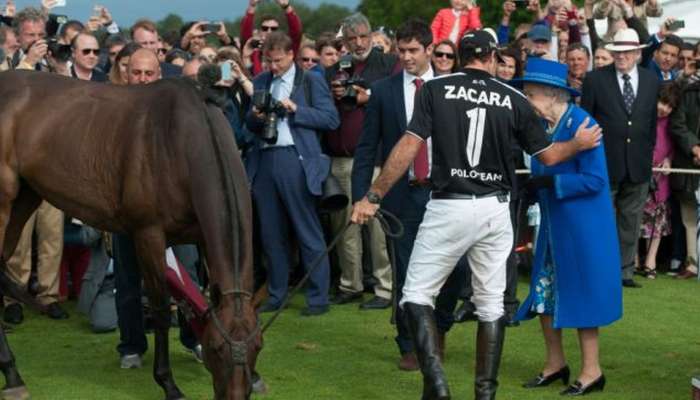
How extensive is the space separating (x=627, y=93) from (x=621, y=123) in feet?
0.99

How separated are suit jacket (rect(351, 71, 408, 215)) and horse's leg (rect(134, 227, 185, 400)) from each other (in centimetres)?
177

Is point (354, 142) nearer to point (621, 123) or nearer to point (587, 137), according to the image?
point (621, 123)

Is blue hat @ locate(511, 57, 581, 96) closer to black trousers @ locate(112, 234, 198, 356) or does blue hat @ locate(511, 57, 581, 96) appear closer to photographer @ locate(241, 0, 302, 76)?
black trousers @ locate(112, 234, 198, 356)

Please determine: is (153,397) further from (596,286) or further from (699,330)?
(699,330)

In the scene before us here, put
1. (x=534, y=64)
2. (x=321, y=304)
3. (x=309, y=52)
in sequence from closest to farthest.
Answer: (x=534, y=64), (x=321, y=304), (x=309, y=52)

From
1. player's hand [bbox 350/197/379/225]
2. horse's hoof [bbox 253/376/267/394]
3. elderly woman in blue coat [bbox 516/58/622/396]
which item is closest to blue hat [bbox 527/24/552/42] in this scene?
elderly woman in blue coat [bbox 516/58/622/396]

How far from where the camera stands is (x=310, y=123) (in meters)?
11.0

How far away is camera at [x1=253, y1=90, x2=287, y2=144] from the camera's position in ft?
35.0

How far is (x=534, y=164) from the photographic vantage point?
8.47m

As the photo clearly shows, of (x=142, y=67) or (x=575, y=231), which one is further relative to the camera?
(x=142, y=67)

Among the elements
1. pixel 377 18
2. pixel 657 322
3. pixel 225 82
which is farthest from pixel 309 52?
pixel 377 18

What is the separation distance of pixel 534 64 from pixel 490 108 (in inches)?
30.7

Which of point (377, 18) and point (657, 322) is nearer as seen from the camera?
point (657, 322)

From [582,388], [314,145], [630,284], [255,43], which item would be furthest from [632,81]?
[582,388]
